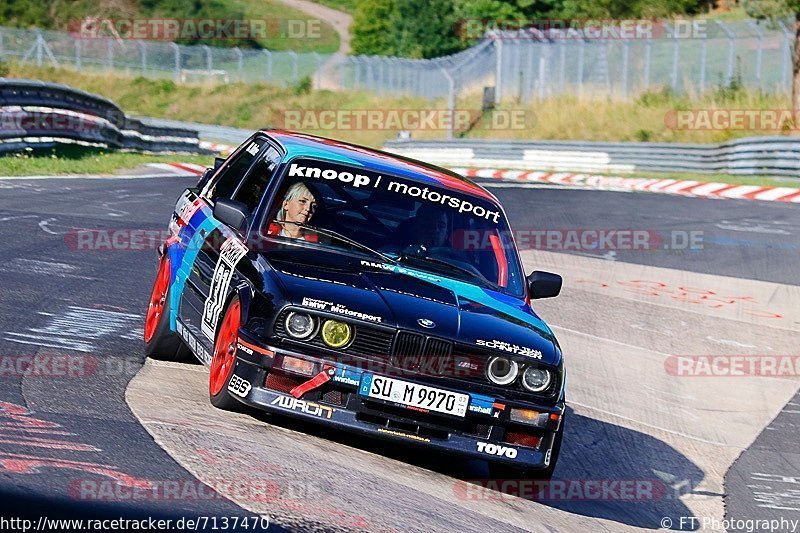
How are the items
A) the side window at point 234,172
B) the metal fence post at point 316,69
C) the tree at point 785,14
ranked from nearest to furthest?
the side window at point 234,172
the tree at point 785,14
the metal fence post at point 316,69

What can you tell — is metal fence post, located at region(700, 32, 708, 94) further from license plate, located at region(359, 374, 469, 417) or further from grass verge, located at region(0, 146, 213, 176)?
license plate, located at region(359, 374, 469, 417)

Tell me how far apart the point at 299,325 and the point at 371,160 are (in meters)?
1.84

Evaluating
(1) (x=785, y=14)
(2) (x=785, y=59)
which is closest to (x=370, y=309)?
(1) (x=785, y=14)

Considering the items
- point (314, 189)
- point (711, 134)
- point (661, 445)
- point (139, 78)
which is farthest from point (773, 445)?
point (139, 78)

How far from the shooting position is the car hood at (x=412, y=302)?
621 centimetres

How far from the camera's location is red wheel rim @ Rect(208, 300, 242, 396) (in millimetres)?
6309

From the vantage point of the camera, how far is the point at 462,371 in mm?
6234

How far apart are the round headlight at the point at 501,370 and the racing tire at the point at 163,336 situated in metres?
2.28

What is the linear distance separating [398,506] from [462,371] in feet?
3.19

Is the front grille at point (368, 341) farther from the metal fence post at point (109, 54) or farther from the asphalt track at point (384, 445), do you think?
the metal fence post at point (109, 54)

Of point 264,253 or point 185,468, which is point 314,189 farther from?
point 185,468

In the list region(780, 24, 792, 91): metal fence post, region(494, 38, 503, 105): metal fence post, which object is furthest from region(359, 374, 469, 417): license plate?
region(494, 38, 503, 105): metal fence post

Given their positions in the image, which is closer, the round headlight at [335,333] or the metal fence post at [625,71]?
the round headlight at [335,333]

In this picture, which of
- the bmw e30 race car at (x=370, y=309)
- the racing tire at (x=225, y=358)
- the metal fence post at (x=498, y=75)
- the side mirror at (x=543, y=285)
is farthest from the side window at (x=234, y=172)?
the metal fence post at (x=498, y=75)
